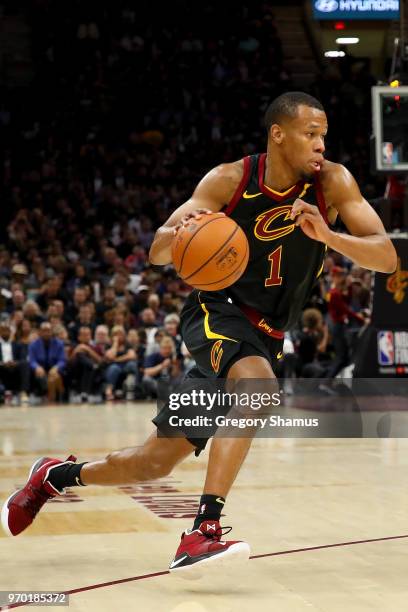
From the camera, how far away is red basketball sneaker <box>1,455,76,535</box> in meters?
4.96

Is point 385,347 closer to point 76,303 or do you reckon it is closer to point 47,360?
point 47,360

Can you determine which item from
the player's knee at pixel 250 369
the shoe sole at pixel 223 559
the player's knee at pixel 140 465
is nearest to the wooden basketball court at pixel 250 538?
the shoe sole at pixel 223 559

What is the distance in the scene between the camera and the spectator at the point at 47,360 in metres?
15.6

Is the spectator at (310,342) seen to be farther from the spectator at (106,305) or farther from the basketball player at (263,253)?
the basketball player at (263,253)

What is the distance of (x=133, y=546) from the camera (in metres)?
5.11

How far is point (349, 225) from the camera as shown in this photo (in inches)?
183

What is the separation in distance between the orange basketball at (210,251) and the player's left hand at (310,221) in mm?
270

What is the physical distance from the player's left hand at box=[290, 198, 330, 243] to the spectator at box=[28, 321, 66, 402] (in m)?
11.4

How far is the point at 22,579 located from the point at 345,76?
22.3 metres

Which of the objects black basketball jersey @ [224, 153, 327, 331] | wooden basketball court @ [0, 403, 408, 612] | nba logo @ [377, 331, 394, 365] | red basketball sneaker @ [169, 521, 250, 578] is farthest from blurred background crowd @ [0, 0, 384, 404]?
red basketball sneaker @ [169, 521, 250, 578]

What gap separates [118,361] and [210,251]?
11721 mm

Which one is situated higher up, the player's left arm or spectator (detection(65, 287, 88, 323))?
the player's left arm

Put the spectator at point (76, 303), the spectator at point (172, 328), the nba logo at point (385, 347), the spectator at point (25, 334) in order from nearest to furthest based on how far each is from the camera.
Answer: the nba logo at point (385, 347), the spectator at point (25, 334), the spectator at point (172, 328), the spectator at point (76, 303)

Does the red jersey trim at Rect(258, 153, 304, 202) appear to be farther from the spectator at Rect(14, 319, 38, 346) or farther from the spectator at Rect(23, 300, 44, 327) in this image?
the spectator at Rect(23, 300, 44, 327)
